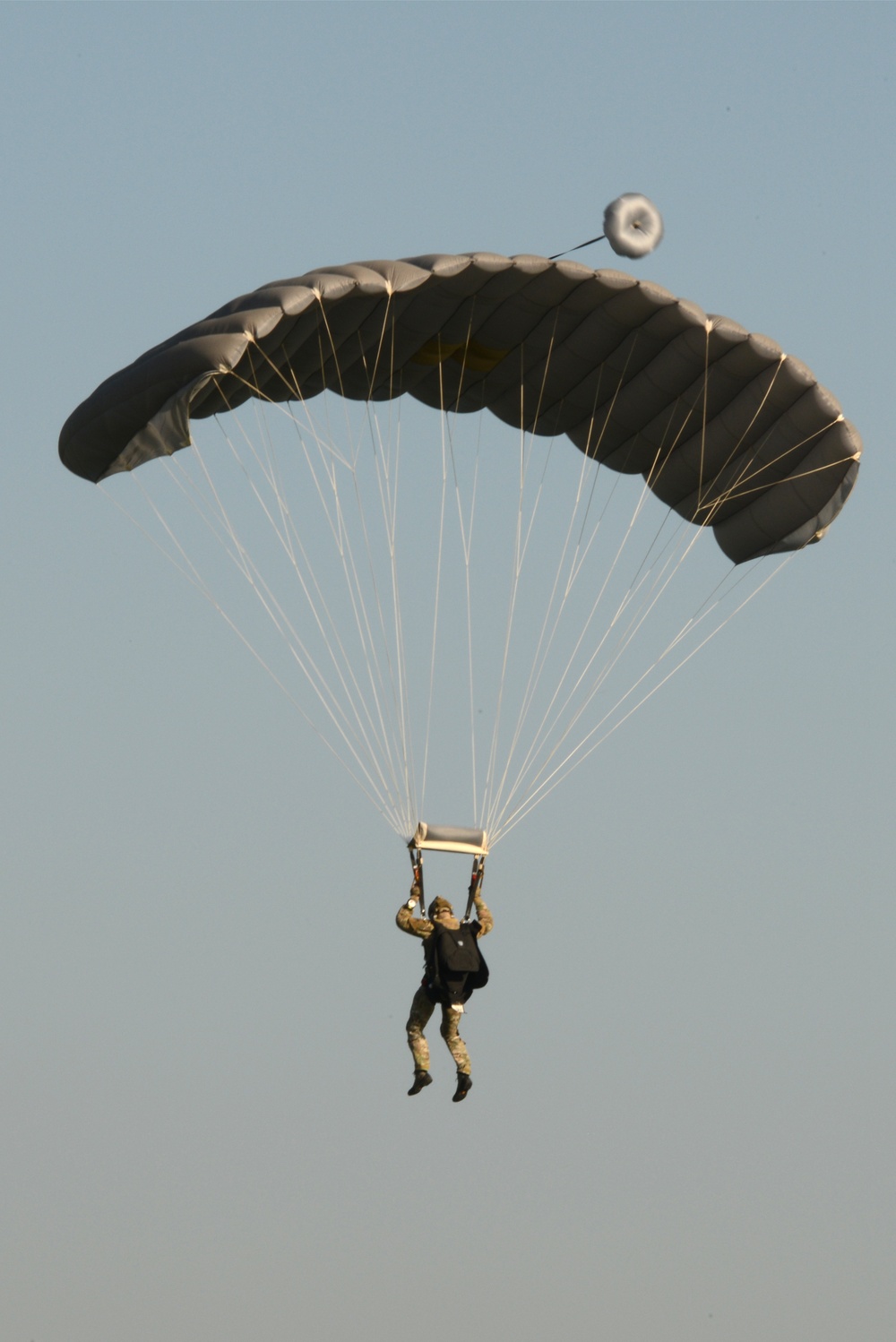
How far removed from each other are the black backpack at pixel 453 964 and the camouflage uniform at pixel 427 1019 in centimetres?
7

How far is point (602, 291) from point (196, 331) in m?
3.29

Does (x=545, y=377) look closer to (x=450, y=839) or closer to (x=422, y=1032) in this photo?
(x=450, y=839)

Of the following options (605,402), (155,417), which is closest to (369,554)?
(155,417)

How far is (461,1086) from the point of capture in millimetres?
19734

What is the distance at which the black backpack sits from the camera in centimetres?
1930

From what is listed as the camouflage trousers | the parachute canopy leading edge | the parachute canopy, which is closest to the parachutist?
the camouflage trousers

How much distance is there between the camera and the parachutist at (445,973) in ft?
63.5

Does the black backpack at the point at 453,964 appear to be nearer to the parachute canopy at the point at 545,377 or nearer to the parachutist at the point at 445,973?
the parachutist at the point at 445,973

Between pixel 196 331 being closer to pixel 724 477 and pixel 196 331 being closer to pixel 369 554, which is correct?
pixel 369 554

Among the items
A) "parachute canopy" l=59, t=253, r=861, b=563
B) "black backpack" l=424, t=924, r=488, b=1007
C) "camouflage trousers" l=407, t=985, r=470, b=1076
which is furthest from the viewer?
"parachute canopy" l=59, t=253, r=861, b=563

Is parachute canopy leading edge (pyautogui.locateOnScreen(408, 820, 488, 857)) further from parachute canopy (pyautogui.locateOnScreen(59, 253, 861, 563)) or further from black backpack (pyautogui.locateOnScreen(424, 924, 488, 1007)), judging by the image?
parachute canopy (pyautogui.locateOnScreen(59, 253, 861, 563))

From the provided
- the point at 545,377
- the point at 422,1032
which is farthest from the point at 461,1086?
the point at 545,377

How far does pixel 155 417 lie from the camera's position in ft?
64.6

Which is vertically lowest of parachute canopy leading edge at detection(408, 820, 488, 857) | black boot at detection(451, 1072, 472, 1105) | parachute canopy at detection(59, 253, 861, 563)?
black boot at detection(451, 1072, 472, 1105)
